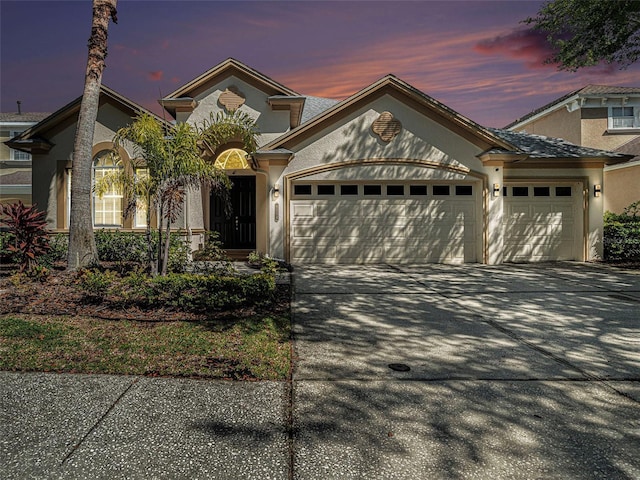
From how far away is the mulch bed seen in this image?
6145 mm

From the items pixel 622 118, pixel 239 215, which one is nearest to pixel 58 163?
pixel 239 215

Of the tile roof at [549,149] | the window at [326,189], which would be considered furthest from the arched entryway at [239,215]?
the tile roof at [549,149]

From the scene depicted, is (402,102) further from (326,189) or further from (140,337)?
(140,337)

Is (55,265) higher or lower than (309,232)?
lower

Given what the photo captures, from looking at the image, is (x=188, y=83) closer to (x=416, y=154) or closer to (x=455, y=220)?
(x=416, y=154)

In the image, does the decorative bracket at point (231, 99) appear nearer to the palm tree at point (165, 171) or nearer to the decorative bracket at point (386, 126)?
the decorative bracket at point (386, 126)

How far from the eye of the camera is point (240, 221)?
46.7 ft

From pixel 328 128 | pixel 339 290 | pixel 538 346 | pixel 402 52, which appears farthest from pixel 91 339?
pixel 402 52

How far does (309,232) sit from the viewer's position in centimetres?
1263

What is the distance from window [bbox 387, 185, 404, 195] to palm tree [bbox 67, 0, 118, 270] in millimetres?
8473

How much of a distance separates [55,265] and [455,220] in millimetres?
11697

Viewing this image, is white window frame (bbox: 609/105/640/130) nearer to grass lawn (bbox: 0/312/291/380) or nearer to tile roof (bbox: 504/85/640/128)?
tile roof (bbox: 504/85/640/128)

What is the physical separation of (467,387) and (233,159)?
12.2 metres

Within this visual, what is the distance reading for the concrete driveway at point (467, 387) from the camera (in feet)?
8.77
